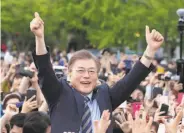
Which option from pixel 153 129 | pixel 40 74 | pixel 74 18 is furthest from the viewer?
pixel 74 18

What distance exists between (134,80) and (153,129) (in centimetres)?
194

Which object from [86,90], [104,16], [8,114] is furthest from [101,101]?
[104,16]

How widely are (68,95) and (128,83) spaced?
490 millimetres

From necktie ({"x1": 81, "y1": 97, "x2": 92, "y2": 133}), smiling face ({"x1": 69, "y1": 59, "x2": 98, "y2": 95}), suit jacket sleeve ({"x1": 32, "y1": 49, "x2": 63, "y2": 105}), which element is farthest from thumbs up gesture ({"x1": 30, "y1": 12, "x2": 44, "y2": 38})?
necktie ({"x1": 81, "y1": 97, "x2": 92, "y2": 133})

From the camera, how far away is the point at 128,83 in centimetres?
587

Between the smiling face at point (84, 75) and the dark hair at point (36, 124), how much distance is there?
35cm

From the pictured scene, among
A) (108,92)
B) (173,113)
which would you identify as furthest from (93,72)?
(173,113)

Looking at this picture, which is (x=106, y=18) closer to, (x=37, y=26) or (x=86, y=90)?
(x=86, y=90)

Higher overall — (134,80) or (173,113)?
(134,80)

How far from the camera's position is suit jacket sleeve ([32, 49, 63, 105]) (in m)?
5.61

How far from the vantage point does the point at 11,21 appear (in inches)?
1406

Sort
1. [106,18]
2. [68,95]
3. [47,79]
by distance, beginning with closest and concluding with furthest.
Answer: [47,79], [68,95], [106,18]

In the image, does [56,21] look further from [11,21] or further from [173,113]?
[173,113]

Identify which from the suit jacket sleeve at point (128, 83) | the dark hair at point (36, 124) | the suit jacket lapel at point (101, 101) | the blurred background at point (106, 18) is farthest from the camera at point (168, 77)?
the blurred background at point (106, 18)
